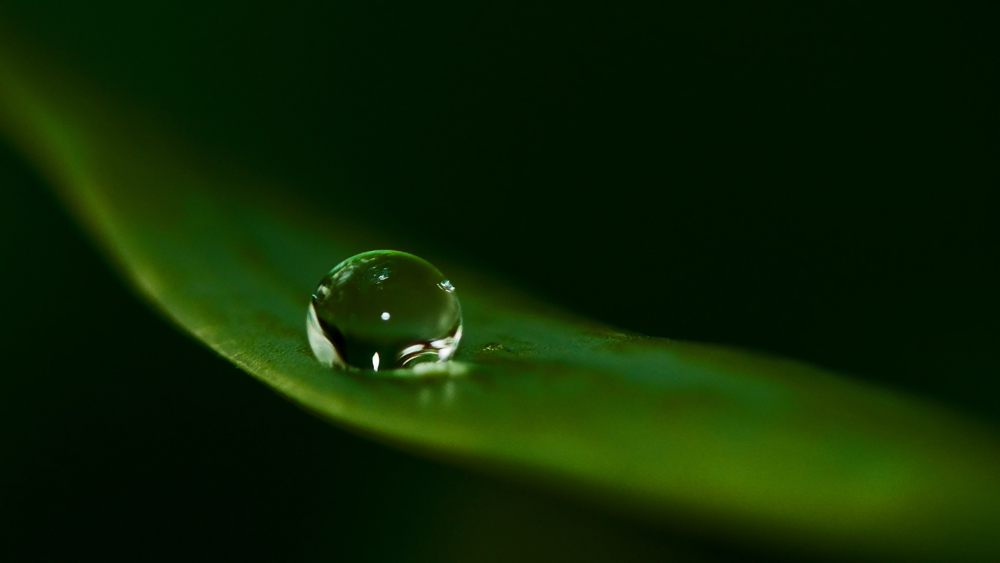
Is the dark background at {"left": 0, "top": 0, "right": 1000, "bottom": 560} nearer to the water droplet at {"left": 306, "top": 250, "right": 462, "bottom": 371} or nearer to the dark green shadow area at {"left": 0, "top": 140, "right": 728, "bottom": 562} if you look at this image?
the dark green shadow area at {"left": 0, "top": 140, "right": 728, "bottom": 562}

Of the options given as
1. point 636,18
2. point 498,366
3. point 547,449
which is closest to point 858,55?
point 636,18

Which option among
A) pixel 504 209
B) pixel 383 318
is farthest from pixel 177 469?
pixel 504 209

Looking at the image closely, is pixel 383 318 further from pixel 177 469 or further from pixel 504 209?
pixel 504 209

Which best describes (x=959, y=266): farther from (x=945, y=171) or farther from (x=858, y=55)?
(x=858, y=55)

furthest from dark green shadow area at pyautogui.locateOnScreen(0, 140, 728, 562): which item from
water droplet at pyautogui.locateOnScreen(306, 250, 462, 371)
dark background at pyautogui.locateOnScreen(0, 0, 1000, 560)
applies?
water droplet at pyautogui.locateOnScreen(306, 250, 462, 371)

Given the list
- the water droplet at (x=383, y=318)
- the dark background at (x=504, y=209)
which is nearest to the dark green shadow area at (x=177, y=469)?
the dark background at (x=504, y=209)

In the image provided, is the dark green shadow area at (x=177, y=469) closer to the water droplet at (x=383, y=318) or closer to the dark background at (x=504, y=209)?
the dark background at (x=504, y=209)
